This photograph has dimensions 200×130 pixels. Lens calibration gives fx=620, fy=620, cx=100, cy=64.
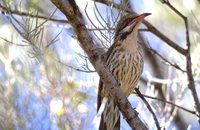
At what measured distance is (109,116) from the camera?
402cm

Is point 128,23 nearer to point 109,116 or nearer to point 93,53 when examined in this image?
point 109,116

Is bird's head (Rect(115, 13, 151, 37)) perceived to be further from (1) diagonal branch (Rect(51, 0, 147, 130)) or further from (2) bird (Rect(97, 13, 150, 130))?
(1) diagonal branch (Rect(51, 0, 147, 130))

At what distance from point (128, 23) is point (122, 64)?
0.28 meters

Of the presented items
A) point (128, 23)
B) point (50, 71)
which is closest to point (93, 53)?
point (128, 23)

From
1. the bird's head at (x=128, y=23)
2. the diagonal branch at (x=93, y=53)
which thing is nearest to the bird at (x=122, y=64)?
the bird's head at (x=128, y=23)

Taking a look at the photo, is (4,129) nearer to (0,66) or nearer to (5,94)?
(5,94)

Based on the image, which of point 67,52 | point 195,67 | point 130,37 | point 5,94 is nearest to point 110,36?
point 130,37

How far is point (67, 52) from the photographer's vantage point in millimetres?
4633

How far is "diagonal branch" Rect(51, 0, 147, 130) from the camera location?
2819mm

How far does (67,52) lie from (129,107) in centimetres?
147

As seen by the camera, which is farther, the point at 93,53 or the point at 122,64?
the point at 122,64

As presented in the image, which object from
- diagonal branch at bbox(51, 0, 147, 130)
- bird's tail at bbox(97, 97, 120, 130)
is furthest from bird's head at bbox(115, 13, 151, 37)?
diagonal branch at bbox(51, 0, 147, 130)

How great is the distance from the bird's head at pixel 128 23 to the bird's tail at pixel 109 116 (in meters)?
0.46

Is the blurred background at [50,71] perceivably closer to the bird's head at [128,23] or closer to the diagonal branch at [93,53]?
Answer: the bird's head at [128,23]
